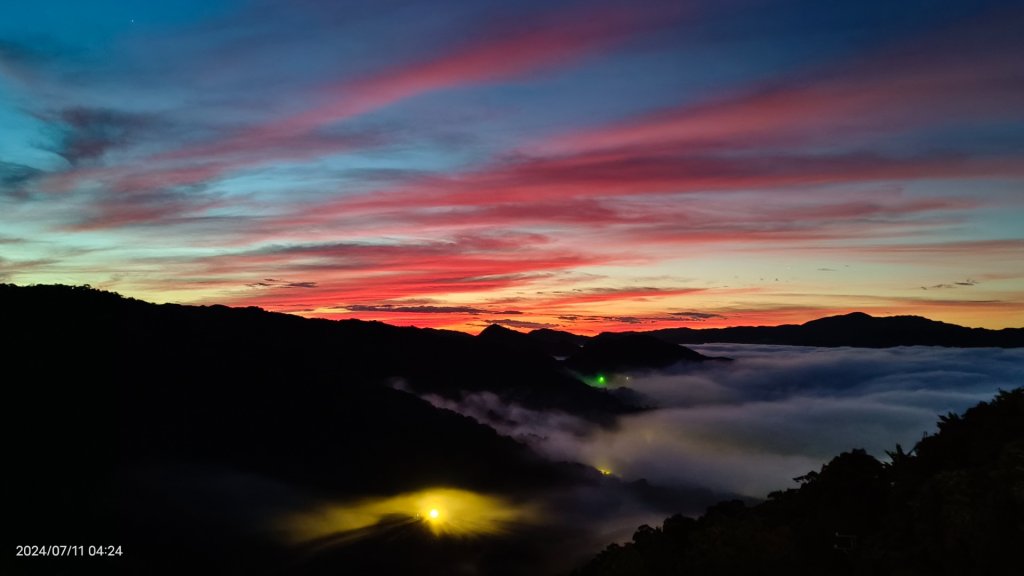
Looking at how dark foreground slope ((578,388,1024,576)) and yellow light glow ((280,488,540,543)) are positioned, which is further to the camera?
yellow light glow ((280,488,540,543))

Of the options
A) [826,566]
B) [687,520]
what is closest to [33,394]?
[687,520]

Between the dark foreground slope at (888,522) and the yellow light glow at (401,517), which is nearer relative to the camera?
the dark foreground slope at (888,522)

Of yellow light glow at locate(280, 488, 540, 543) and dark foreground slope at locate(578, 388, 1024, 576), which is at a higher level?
dark foreground slope at locate(578, 388, 1024, 576)

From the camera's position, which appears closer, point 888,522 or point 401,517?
point 888,522

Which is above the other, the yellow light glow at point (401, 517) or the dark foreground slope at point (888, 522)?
the dark foreground slope at point (888, 522)
